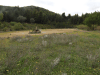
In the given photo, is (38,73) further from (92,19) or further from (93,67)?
(92,19)

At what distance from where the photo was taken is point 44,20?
5481cm

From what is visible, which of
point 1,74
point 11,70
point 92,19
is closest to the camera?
point 1,74

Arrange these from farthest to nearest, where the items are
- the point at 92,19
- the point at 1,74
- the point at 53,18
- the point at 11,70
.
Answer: the point at 53,18, the point at 92,19, the point at 11,70, the point at 1,74

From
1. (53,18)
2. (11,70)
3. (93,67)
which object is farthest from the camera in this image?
(53,18)

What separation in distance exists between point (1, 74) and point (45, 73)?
77.8 inches

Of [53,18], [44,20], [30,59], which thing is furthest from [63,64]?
[53,18]

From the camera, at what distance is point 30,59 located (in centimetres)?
444

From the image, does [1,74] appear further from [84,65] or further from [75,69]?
[84,65]

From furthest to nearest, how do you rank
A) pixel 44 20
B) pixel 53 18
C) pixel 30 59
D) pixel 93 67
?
1. pixel 53 18
2. pixel 44 20
3. pixel 30 59
4. pixel 93 67

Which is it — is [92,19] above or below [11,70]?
above

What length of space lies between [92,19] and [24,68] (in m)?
28.7

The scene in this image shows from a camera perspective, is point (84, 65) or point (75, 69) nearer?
point (75, 69)

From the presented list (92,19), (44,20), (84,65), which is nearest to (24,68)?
(84,65)

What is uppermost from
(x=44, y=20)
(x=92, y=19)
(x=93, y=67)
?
(x=44, y=20)
